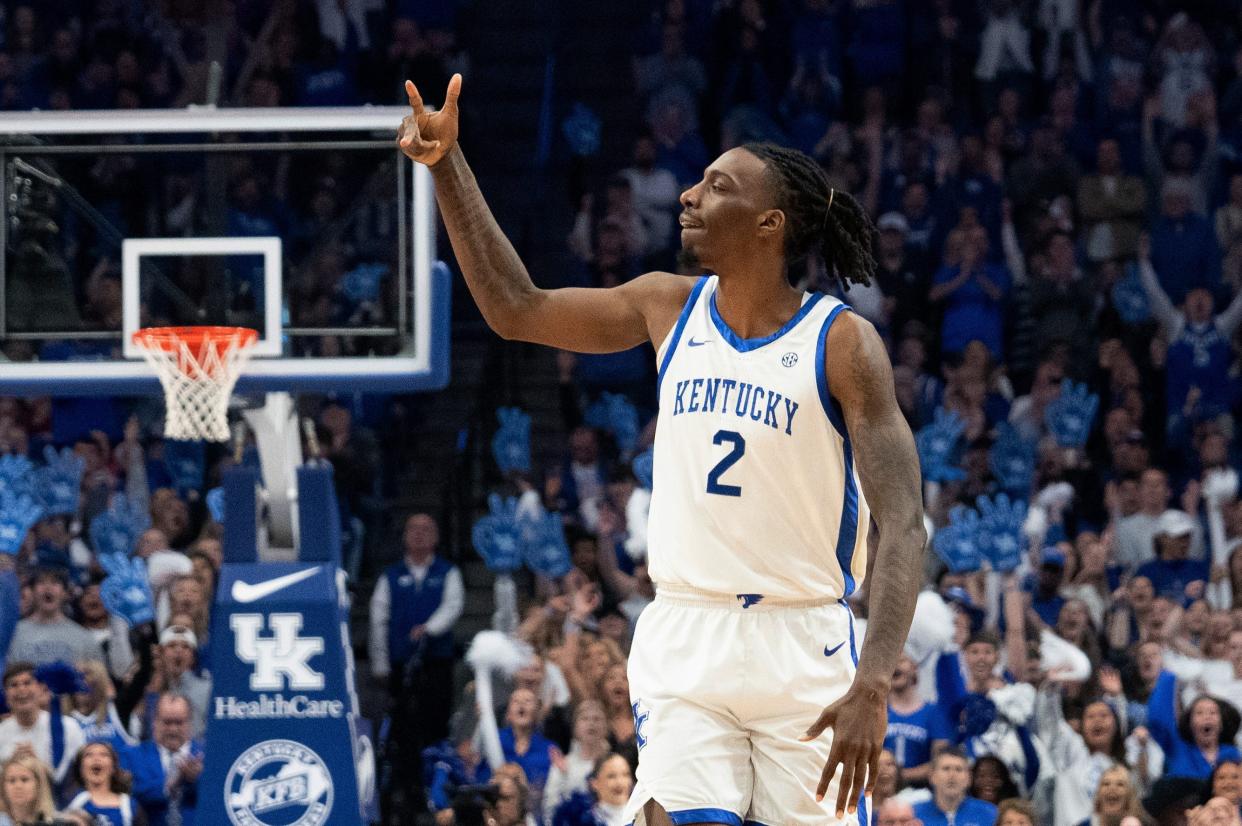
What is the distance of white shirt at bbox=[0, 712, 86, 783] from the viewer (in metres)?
9.49

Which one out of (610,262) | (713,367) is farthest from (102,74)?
(713,367)

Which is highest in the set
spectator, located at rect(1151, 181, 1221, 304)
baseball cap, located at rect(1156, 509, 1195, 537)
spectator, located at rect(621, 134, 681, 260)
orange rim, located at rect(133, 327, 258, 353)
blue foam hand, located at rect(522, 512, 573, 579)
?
spectator, located at rect(621, 134, 681, 260)

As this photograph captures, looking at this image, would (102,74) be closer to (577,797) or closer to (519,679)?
(519,679)

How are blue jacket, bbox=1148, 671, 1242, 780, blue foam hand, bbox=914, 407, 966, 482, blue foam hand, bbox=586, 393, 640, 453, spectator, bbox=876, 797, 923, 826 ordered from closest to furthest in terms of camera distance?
1. spectator, bbox=876, 797, 923, 826
2. blue jacket, bbox=1148, 671, 1242, 780
3. blue foam hand, bbox=914, 407, 966, 482
4. blue foam hand, bbox=586, 393, 640, 453

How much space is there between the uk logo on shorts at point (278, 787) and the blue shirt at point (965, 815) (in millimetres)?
2656

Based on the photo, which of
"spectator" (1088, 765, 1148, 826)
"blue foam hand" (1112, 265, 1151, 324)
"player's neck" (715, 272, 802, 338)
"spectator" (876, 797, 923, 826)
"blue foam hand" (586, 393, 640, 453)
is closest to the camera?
"player's neck" (715, 272, 802, 338)

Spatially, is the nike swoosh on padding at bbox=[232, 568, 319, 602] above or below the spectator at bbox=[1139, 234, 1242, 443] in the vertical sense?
below

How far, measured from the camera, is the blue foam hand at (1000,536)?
1062cm

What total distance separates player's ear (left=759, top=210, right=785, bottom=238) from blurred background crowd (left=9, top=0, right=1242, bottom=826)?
4.16 metres

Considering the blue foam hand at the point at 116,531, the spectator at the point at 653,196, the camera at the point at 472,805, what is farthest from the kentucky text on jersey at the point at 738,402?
the spectator at the point at 653,196

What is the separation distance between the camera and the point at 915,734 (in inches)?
370

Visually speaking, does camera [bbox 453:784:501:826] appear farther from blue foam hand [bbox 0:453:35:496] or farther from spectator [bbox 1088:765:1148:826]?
blue foam hand [bbox 0:453:35:496]

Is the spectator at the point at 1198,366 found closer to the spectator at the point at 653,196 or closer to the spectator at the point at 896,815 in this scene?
the spectator at the point at 653,196

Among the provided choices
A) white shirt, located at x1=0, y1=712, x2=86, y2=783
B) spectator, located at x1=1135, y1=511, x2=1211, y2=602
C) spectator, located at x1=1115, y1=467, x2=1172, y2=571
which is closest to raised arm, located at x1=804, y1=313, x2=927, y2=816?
white shirt, located at x1=0, y1=712, x2=86, y2=783
